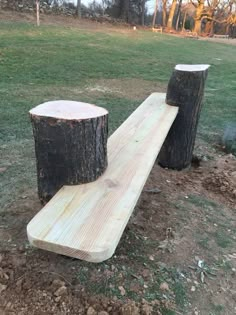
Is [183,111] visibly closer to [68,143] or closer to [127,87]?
[68,143]

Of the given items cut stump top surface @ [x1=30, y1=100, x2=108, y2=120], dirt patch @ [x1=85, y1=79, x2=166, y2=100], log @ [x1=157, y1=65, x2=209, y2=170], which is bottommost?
dirt patch @ [x1=85, y1=79, x2=166, y2=100]

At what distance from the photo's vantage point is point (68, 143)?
4.89 ft

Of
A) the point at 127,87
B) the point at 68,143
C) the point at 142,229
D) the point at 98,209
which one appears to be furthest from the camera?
the point at 127,87

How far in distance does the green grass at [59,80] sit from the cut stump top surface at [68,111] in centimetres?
84

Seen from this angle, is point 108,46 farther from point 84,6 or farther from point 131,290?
point 84,6

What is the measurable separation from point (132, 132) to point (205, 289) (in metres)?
1.03

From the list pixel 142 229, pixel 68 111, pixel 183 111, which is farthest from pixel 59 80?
pixel 68 111

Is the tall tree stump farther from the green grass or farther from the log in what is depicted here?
the log

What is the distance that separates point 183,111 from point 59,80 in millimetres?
3255

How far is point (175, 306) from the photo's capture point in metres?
1.56

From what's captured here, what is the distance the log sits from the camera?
8.91 feet

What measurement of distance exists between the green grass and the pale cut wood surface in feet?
2.67

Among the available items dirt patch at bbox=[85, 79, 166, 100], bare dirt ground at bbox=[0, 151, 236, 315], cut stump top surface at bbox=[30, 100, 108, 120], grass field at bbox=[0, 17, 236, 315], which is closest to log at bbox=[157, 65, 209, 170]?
grass field at bbox=[0, 17, 236, 315]

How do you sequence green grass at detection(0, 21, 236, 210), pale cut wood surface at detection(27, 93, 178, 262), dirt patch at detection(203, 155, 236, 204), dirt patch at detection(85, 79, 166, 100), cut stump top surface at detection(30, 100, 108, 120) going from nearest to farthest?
pale cut wood surface at detection(27, 93, 178, 262)
cut stump top surface at detection(30, 100, 108, 120)
dirt patch at detection(203, 155, 236, 204)
green grass at detection(0, 21, 236, 210)
dirt patch at detection(85, 79, 166, 100)
